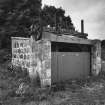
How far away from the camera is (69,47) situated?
6.01 meters

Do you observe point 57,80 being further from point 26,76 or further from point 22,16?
point 22,16

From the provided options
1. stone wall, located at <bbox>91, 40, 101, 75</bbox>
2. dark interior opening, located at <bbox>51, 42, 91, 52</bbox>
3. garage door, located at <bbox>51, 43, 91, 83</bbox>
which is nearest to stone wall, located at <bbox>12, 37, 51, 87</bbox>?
garage door, located at <bbox>51, 43, 91, 83</bbox>

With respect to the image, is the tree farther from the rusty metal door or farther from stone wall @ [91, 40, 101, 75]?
stone wall @ [91, 40, 101, 75]

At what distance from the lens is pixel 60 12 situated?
21.6m

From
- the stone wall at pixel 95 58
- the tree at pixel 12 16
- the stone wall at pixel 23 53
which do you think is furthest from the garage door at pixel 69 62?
the tree at pixel 12 16

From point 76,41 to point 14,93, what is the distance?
3474 millimetres

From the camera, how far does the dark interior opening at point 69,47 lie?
5.41 m

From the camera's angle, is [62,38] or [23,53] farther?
[23,53]

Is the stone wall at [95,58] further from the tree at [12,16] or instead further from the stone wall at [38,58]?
the tree at [12,16]

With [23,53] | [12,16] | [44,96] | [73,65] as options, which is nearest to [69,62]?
[73,65]

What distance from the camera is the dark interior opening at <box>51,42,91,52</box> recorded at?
5.41m

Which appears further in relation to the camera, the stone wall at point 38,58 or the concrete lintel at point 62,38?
the concrete lintel at point 62,38

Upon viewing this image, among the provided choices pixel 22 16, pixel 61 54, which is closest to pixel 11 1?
pixel 22 16

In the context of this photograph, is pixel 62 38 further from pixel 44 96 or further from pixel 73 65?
pixel 44 96
